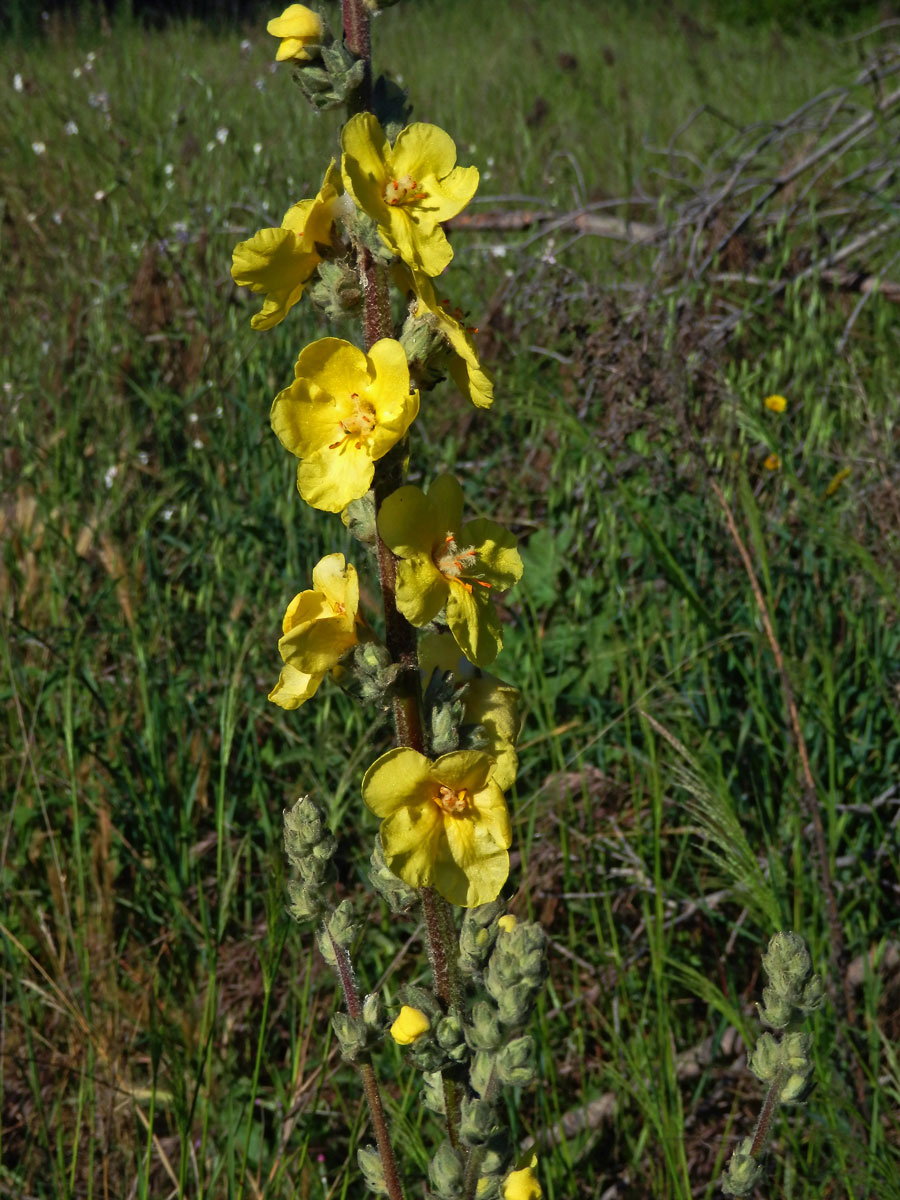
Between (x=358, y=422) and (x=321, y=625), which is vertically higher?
(x=358, y=422)

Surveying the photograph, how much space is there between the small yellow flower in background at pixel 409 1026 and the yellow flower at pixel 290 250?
83 centimetres

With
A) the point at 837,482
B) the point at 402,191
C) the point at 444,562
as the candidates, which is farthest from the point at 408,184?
the point at 837,482

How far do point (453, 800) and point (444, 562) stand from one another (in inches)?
10.7

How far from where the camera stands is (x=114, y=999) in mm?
1816

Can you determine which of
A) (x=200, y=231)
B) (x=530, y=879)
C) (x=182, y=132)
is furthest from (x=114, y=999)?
(x=182, y=132)

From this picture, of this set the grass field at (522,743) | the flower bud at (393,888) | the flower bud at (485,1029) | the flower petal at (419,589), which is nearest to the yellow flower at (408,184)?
the flower petal at (419,589)

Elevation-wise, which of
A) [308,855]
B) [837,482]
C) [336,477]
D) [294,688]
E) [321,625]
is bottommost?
[837,482]

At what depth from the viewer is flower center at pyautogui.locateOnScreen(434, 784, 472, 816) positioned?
118 cm

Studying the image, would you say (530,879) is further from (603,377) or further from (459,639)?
(603,377)

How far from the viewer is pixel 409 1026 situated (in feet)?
3.92

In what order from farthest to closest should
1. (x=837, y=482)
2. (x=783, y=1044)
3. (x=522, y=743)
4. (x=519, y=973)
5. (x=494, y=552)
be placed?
(x=837, y=482) < (x=522, y=743) < (x=494, y=552) < (x=783, y=1044) < (x=519, y=973)

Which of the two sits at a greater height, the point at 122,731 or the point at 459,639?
the point at 459,639

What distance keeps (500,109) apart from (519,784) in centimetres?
586

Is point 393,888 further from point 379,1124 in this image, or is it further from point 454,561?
point 454,561
